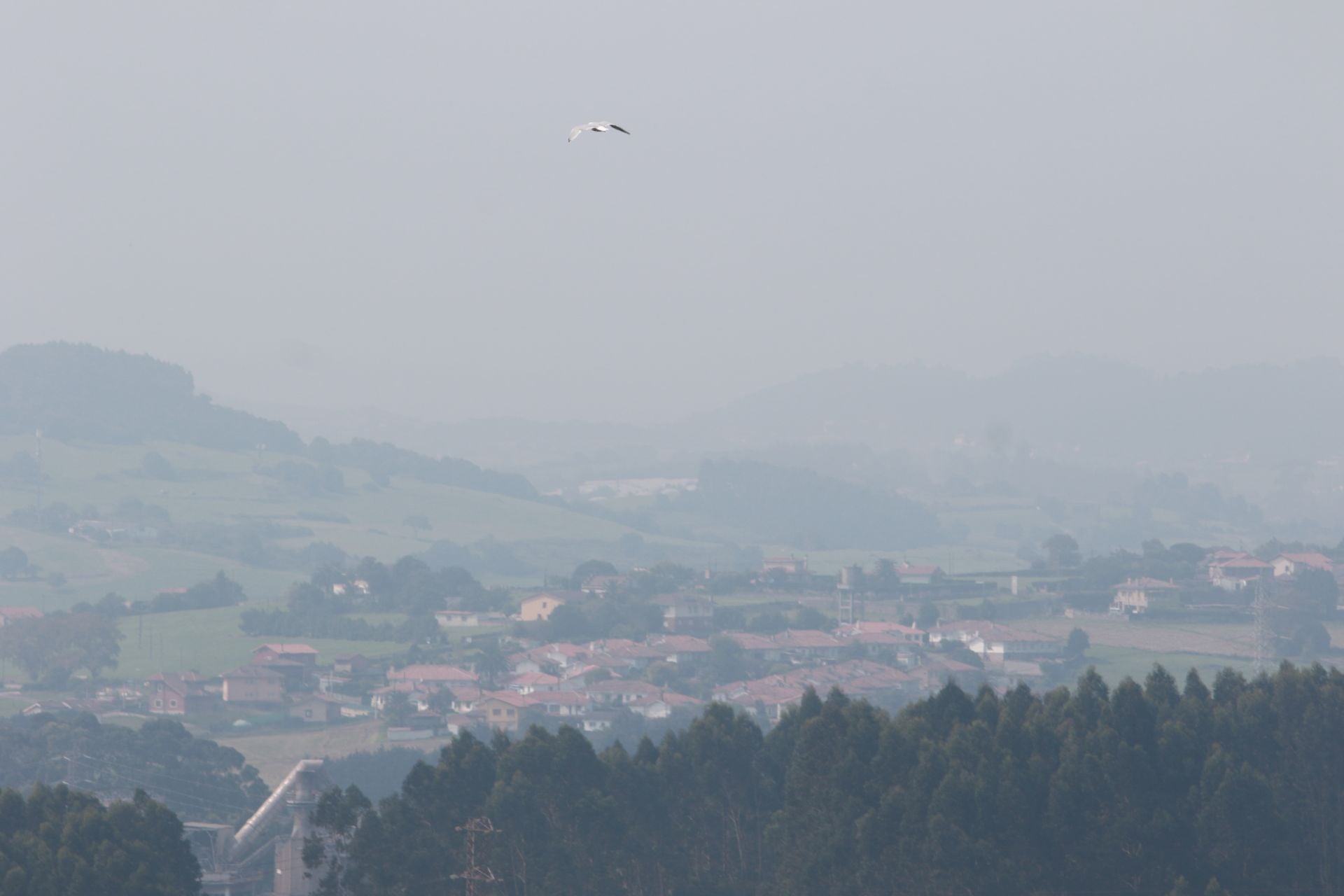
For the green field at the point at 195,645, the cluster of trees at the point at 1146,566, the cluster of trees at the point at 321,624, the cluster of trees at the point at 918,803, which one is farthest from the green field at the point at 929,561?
the cluster of trees at the point at 918,803

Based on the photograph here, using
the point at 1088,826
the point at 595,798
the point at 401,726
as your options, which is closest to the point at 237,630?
the point at 401,726

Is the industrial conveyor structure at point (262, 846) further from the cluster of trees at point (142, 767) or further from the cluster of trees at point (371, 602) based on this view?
the cluster of trees at point (371, 602)

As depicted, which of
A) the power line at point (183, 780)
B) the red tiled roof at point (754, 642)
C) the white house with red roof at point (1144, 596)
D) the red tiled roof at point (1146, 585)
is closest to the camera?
the power line at point (183, 780)

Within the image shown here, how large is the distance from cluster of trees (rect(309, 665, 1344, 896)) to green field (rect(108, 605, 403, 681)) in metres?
59.6

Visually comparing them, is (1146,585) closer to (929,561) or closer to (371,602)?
(371,602)

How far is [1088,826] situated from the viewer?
1336 inches

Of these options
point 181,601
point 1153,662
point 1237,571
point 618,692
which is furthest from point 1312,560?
point 181,601

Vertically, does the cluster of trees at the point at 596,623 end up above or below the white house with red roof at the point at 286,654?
above

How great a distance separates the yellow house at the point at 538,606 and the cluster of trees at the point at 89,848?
79.5 m

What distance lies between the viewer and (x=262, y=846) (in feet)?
164

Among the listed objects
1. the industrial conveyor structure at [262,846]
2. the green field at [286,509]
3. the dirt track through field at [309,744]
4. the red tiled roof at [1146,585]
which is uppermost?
the green field at [286,509]

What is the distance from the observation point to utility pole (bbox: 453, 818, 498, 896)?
34.3 meters

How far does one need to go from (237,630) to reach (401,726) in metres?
30.3

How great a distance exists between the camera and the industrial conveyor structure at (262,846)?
149 ft
